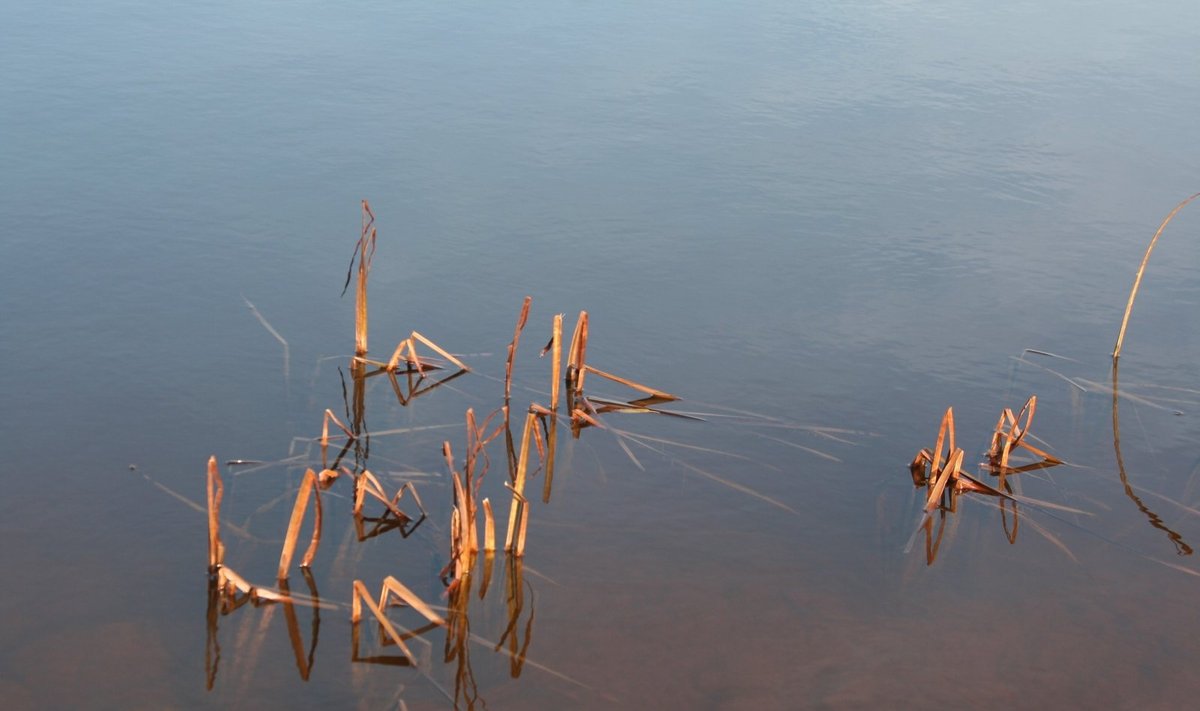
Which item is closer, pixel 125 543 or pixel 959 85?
pixel 125 543

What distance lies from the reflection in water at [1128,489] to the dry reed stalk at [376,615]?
5655mm

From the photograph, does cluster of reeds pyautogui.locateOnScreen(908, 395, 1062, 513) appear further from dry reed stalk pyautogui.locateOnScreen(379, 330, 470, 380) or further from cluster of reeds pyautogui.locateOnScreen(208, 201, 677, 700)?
dry reed stalk pyautogui.locateOnScreen(379, 330, 470, 380)

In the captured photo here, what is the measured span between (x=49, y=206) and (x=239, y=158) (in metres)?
2.46

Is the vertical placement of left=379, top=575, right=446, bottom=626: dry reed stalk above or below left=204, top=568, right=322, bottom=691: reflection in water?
above

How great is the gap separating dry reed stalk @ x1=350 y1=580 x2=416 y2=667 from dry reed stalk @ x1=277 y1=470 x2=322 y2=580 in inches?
22.2

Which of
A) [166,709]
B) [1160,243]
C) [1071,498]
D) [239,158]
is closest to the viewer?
[166,709]

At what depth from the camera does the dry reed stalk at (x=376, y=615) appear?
7.10 metres

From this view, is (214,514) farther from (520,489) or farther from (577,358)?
(577,358)

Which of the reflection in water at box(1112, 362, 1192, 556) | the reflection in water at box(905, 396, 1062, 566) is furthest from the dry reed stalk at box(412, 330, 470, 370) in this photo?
the reflection in water at box(1112, 362, 1192, 556)

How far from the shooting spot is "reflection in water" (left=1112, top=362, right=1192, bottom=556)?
882cm

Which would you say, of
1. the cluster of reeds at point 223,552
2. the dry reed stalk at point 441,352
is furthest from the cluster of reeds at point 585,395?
the cluster of reeds at point 223,552

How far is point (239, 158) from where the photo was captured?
14875mm

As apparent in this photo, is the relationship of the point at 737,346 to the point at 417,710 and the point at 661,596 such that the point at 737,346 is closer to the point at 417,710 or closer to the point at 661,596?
Answer: the point at 661,596

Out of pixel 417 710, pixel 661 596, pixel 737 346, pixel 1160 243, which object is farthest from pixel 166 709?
pixel 1160 243
